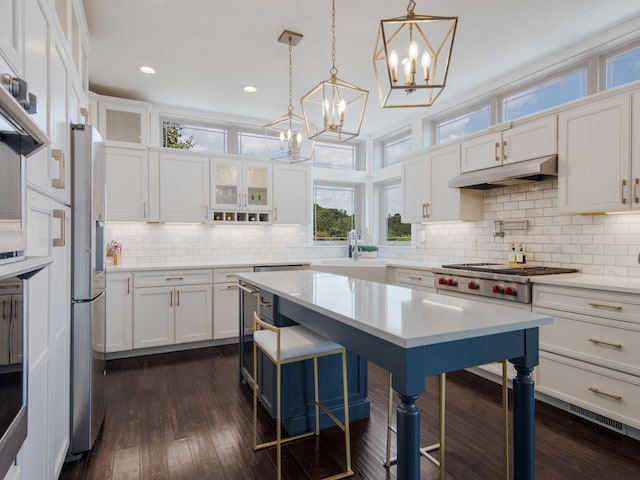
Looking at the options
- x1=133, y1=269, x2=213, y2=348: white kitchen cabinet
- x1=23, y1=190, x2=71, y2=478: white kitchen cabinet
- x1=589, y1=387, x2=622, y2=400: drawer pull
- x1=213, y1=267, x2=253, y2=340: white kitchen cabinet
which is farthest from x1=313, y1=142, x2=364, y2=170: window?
x1=589, y1=387, x2=622, y2=400: drawer pull

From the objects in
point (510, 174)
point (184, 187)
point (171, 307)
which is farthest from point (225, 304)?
point (510, 174)

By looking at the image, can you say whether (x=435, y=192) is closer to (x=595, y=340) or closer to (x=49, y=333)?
(x=595, y=340)

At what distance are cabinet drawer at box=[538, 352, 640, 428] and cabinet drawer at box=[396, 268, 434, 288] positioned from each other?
1.34 m

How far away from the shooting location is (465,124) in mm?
4516

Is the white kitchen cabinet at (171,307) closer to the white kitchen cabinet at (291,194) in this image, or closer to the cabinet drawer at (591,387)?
the white kitchen cabinet at (291,194)

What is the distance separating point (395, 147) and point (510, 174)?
2.71 meters

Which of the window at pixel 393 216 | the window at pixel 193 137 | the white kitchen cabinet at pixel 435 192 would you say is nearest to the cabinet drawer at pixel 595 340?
the white kitchen cabinet at pixel 435 192

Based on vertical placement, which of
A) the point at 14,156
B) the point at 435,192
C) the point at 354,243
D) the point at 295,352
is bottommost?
the point at 295,352

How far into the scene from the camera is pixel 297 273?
319 centimetres

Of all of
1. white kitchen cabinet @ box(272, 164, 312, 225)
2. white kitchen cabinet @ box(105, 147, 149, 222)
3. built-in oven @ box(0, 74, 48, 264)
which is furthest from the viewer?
white kitchen cabinet @ box(272, 164, 312, 225)

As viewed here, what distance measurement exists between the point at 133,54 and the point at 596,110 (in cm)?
384

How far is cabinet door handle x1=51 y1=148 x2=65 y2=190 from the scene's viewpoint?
5.64 ft

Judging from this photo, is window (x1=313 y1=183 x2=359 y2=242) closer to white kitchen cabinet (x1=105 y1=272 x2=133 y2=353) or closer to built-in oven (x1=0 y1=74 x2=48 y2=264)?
white kitchen cabinet (x1=105 y1=272 x2=133 y2=353)

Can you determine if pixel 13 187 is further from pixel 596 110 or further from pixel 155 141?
pixel 155 141
